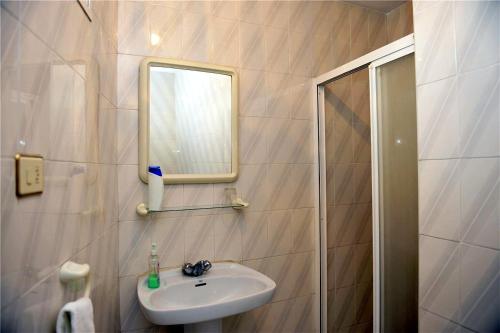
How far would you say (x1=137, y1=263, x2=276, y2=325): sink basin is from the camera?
3.74ft

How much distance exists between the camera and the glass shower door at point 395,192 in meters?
1.30

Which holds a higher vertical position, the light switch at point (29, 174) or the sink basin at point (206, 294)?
the light switch at point (29, 174)

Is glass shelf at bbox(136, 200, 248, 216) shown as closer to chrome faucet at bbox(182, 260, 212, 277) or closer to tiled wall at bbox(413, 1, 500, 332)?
chrome faucet at bbox(182, 260, 212, 277)

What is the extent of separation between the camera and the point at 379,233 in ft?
4.77

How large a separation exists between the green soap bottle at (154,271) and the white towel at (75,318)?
680 mm

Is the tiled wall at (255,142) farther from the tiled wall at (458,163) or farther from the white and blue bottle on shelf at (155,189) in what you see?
the tiled wall at (458,163)

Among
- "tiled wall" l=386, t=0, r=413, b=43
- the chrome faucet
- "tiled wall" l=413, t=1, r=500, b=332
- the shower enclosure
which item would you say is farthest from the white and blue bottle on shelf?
"tiled wall" l=386, t=0, r=413, b=43

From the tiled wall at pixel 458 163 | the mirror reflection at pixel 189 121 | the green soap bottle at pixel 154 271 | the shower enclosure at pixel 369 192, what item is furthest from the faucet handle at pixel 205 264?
the tiled wall at pixel 458 163

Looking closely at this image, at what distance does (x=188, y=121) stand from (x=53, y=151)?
88 cm

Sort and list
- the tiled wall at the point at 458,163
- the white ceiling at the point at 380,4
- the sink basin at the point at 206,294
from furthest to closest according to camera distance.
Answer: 1. the white ceiling at the point at 380,4
2. the sink basin at the point at 206,294
3. the tiled wall at the point at 458,163

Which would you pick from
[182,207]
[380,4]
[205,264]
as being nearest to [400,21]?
[380,4]

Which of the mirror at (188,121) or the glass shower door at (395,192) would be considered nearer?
the glass shower door at (395,192)

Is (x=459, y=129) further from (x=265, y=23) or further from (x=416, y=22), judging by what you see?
(x=265, y=23)

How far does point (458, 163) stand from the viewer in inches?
41.6
